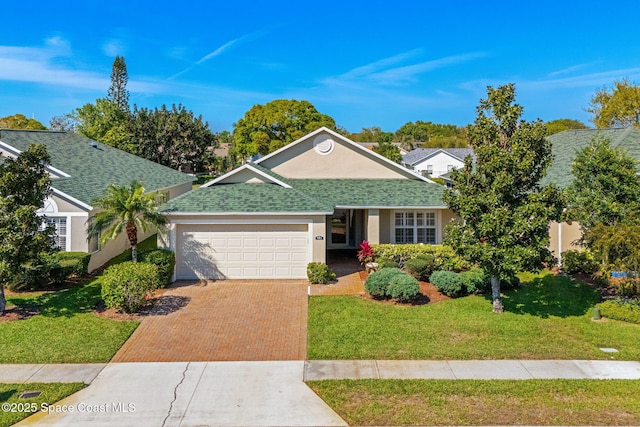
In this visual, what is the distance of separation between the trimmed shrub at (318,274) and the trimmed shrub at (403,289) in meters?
3.40

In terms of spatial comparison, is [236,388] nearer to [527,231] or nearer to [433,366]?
[433,366]

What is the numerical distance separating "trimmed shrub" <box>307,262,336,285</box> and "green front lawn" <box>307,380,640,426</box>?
27.0 feet

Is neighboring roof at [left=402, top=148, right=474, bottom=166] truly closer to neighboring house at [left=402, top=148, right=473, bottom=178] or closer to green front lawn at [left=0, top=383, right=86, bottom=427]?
neighboring house at [left=402, top=148, right=473, bottom=178]

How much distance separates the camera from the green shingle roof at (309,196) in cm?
1850

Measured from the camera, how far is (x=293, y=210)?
60.3 feet

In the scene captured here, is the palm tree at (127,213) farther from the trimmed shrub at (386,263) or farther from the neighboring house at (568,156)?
the neighboring house at (568,156)

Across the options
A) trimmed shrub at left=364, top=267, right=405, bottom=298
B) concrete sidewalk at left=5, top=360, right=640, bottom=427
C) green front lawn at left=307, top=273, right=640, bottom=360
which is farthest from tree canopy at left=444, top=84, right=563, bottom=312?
concrete sidewalk at left=5, top=360, right=640, bottom=427

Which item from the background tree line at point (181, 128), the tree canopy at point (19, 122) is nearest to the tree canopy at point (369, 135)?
the background tree line at point (181, 128)

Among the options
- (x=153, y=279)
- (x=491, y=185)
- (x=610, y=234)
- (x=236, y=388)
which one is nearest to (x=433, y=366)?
(x=236, y=388)

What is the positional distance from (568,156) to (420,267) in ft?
36.2

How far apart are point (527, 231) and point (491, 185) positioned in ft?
5.10

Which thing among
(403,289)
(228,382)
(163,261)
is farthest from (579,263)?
(163,261)

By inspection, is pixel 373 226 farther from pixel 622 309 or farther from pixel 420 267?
pixel 622 309

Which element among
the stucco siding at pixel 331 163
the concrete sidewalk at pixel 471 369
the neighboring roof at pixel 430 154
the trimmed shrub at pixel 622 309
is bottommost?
the concrete sidewalk at pixel 471 369
